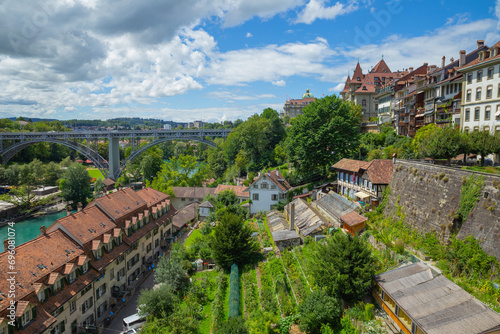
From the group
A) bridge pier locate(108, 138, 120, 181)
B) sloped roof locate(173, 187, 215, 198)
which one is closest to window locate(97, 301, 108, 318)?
sloped roof locate(173, 187, 215, 198)

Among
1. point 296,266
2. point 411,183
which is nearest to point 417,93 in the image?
point 411,183

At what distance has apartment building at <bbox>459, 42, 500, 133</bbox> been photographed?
21797 mm

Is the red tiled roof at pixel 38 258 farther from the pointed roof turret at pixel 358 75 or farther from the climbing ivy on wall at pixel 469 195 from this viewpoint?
the pointed roof turret at pixel 358 75

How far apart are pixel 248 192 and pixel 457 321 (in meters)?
26.9

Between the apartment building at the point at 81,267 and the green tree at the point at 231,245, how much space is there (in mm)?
6122

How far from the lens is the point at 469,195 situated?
45.4 ft

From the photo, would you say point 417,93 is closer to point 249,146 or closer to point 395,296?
point 249,146

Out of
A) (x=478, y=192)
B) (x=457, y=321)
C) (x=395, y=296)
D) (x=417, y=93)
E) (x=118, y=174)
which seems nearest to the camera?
(x=457, y=321)

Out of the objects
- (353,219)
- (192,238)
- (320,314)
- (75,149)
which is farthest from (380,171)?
(75,149)

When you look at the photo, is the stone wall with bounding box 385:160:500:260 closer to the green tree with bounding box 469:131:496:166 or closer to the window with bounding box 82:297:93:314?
the green tree with bounding box 469:131:496:166

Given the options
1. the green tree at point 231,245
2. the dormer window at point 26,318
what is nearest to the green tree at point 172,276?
the green tree at point 231,245

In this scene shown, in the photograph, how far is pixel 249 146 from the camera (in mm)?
50281

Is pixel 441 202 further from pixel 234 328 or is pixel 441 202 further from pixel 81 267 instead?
pixel 81 267

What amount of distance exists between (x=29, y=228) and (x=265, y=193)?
3076 centimetres
